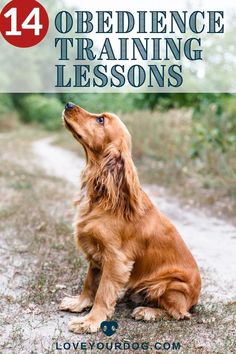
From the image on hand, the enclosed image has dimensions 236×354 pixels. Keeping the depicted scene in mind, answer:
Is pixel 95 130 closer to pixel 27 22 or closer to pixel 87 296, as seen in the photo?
pixel 27 22

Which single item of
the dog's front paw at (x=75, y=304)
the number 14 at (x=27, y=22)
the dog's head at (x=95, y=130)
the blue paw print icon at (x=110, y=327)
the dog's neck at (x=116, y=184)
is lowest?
the blue paw print icon at (x=110, y=327)

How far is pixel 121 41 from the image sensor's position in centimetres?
421

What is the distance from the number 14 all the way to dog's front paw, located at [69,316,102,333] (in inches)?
92.8

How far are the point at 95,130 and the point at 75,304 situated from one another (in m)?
1.44

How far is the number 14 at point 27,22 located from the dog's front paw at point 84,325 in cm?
236

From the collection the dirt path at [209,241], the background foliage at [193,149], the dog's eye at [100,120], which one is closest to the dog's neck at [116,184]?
the dog's eye at [100,120]

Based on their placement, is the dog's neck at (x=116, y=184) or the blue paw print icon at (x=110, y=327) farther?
the dog's neck at (x=116, y=184)

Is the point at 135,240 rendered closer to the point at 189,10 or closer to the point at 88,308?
the point at 88,308

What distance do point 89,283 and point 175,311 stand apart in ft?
2.43

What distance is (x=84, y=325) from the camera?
381 centimetres

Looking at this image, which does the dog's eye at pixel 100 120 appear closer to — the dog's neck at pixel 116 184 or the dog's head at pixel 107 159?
the dog's head at pixel 107 159

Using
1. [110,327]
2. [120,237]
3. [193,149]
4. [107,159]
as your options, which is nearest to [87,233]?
[120,237]

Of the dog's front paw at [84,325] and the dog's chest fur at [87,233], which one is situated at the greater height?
the dog's chest fur at [87,233]

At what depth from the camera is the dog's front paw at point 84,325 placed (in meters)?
3.80
